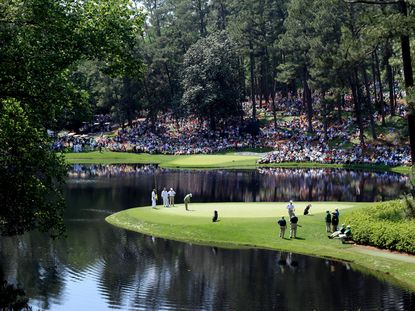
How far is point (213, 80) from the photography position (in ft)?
354

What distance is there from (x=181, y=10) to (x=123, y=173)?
208 ft

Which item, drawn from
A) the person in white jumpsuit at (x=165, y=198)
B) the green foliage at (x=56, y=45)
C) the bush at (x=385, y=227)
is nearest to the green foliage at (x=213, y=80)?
the person in white jumpsuit at (x=165, y=198)

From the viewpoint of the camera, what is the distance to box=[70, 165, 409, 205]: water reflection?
5965cm

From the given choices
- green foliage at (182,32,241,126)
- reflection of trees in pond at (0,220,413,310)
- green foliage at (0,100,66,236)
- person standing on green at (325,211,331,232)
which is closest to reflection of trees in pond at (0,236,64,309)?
reflection of trees in pond at (0,220,413,310)

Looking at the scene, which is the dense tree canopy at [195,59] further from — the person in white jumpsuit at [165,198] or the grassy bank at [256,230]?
the person in white jumpsuit at [165,198]

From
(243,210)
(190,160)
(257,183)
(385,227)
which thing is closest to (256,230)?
(243,210)

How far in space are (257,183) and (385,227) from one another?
34844mm

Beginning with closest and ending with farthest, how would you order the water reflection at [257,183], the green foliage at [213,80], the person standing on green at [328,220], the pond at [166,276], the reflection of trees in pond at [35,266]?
the pond at [166,276], the reflection of trees in pond at [35,266], the person standing on green at [328,220], the water reflection at [257,183], the green foliage at [213,80]

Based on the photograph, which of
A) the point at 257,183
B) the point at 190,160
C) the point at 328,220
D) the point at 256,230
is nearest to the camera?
the point at 328,220

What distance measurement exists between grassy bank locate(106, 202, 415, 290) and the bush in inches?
30.0

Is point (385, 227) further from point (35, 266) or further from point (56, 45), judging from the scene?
point (56, 45)

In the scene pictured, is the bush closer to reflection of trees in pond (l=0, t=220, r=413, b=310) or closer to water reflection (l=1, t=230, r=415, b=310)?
water reflection (l=1, t=230, r=415, b=310)

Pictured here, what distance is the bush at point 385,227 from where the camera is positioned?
110ft

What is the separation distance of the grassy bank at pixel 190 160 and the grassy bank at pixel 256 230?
116ft
